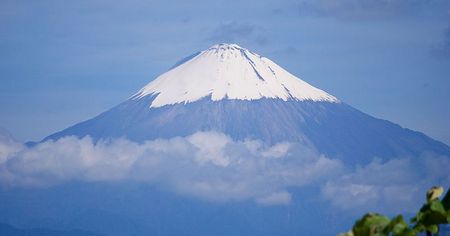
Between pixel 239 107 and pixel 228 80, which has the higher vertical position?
pixel 228 80

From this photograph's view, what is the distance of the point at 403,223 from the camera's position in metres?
19.9

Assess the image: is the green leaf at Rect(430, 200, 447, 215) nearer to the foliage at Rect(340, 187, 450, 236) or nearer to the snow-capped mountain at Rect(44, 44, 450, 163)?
the foliage at Rect(340, 187, 450, 236)

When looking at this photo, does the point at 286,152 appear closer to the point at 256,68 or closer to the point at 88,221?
the point at 256,68

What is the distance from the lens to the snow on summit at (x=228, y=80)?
181250 mm

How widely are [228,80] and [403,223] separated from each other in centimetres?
16314

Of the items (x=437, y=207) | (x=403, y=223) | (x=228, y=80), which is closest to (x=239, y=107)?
(x=228, y=80)

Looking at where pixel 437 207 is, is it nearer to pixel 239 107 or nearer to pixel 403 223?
pixel 403 223

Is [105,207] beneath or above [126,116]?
beneath

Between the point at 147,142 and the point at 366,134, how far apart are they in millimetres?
41984

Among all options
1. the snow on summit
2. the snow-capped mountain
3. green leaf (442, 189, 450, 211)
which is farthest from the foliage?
the snow-capped mountain

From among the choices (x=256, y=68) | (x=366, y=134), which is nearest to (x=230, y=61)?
(x=256, y=68)

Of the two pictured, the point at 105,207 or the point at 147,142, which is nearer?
the point at 147,142

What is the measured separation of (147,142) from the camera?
185500 mm

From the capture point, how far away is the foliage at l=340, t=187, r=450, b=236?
19578 mm
